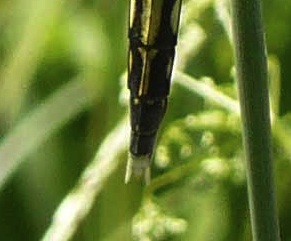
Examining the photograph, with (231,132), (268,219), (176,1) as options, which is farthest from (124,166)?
(268,219)

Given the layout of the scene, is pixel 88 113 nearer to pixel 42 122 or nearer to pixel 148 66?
pixel 42 122

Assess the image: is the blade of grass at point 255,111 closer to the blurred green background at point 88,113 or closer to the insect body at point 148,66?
the insect body at point 148,66

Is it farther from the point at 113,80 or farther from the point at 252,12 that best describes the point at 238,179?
the point at 252,12

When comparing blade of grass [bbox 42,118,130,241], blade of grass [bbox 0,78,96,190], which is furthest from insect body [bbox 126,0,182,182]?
blade of grass [bbox 0,78,96,190]

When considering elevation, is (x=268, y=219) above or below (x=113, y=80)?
above

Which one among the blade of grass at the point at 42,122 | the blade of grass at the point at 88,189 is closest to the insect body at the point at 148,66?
the blade of grass at the point at 88,189

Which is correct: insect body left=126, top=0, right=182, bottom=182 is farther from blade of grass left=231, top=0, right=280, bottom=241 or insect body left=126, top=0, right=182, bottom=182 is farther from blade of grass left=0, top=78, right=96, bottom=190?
blade of grass left=0, top=78, right=96, bottom=190

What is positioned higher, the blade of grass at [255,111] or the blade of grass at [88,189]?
the blade of grass at [255,111]
